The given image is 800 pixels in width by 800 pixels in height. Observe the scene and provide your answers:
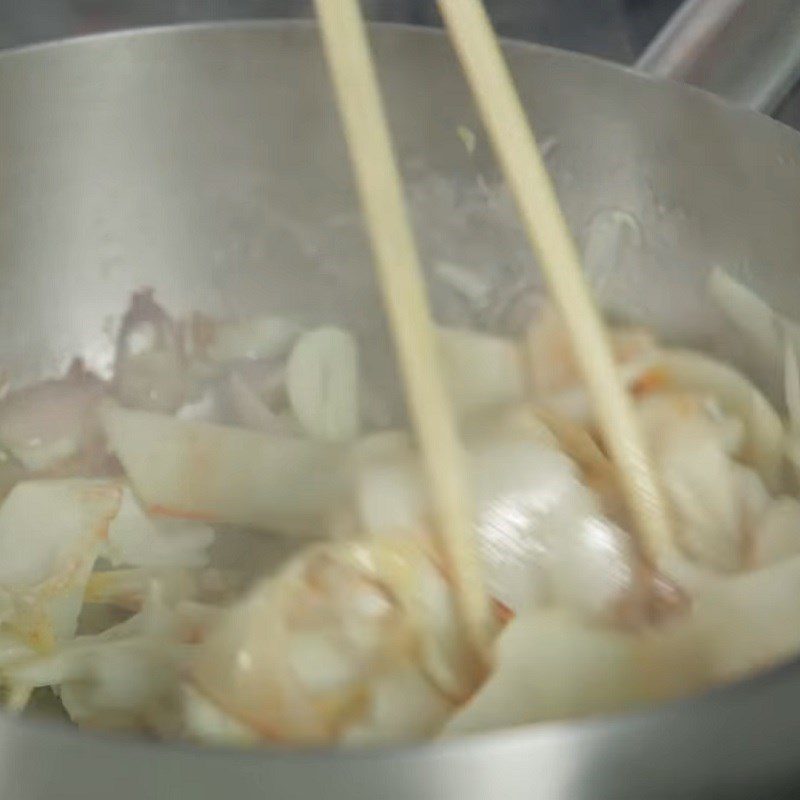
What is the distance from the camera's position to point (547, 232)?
0.60 metres

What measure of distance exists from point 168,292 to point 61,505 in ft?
0.59

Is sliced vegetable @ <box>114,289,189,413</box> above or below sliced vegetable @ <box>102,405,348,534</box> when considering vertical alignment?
above

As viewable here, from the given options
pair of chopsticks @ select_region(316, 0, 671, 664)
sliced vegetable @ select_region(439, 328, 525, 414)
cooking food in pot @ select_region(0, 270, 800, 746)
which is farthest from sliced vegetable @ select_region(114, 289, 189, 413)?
pair of chopsticks @ select_region(316, 0, 671, 664)

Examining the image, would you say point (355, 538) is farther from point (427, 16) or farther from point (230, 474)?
point (427, 16)

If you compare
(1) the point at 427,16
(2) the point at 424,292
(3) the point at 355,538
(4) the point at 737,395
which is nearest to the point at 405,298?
(2) the point at 424,292

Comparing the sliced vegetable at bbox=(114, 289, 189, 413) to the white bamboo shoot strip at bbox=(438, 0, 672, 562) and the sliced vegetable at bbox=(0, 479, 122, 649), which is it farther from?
the white bamboo shoot strip at bbox=(438, 0, 672, 562)

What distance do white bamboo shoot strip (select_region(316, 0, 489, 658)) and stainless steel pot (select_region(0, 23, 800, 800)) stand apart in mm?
194

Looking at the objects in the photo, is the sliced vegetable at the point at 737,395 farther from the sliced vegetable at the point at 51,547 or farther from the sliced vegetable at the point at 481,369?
the sliced vegetable at the point at 51,547

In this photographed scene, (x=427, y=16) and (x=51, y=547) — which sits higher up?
(x=427, y=16)

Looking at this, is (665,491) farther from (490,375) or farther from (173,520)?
(173,520)

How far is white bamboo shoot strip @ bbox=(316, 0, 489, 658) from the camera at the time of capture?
1.87 ft

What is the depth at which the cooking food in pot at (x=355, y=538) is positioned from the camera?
0.53 metres

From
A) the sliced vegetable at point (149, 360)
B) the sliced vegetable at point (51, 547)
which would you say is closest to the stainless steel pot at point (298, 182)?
the sliced vegetable at point (149, 360)

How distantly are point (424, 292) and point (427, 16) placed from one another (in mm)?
369
